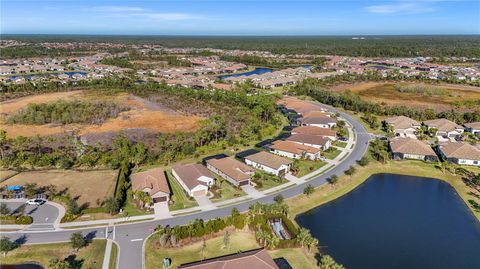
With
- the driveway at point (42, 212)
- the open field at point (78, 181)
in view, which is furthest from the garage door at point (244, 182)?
the driveway at point (42, 212)

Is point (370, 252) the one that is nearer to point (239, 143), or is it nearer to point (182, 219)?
point (182, 219)

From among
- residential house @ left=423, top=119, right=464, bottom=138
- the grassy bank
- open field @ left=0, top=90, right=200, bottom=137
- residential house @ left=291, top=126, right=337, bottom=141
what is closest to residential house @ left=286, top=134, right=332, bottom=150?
residential house @ left=291, top=126, right=337, bottom=141

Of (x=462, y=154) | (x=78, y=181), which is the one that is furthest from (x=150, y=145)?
(x=462, y=154)

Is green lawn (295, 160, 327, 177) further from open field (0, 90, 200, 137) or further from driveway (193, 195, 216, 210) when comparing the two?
open field (0, 90, 200, 137)

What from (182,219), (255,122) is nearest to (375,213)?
(182,219)

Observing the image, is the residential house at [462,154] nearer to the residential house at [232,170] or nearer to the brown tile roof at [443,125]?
the brown tile roof at [443,125]

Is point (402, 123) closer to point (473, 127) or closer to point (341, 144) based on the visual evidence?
point (473, 127)
